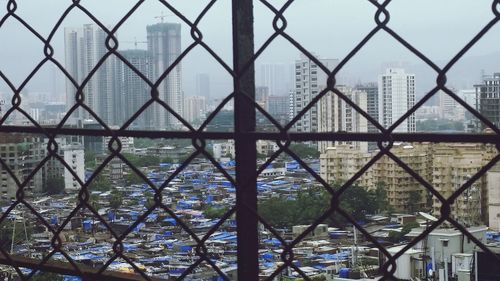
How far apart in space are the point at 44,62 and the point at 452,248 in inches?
42.5

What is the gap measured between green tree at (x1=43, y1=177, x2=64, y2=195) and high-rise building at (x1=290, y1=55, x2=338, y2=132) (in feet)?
3.31

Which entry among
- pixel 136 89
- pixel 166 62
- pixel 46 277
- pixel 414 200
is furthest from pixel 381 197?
pixel 46 277

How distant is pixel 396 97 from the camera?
59.1 inches

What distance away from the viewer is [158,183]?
5.75 ft

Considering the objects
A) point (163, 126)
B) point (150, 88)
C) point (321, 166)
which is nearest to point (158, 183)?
point (163, 126)

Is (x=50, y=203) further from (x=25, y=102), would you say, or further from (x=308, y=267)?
(x=308, y=267)

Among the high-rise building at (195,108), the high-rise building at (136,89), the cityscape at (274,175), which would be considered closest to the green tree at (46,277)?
the cityscape at (274,175)

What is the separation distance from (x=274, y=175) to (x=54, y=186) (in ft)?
3.09

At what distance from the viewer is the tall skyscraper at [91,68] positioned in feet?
6.82

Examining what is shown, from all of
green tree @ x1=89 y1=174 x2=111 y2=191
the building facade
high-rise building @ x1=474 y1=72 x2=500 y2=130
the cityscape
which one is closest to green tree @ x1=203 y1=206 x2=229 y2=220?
the cityscape

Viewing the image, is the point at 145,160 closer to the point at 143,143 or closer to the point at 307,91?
the point at 143,143

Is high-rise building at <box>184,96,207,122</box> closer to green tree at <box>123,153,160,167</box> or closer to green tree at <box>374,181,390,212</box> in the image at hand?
green tree at <box>123,153,160,167</box>

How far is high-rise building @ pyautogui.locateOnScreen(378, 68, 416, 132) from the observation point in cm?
138

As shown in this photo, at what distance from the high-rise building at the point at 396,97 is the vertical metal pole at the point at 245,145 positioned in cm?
27
